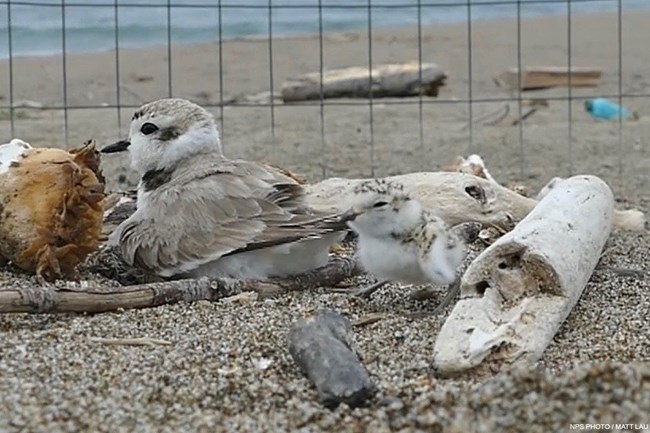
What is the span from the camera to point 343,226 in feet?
15.0

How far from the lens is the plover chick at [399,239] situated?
4414mm

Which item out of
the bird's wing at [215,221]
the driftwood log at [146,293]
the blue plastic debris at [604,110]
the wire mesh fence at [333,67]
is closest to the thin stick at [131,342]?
the driftwood log at [146,293]

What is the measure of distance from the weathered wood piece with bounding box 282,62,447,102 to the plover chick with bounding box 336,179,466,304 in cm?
708

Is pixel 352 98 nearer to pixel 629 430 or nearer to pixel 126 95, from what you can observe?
pixel 126 95

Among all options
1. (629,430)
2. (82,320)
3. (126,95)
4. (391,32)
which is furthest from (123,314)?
(391,32)

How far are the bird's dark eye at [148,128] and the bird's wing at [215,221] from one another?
0.90 feet

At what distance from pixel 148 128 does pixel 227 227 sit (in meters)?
0.65

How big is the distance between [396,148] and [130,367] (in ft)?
22.5

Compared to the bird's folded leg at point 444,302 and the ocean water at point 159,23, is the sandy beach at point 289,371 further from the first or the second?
the ocean water at point 159,23

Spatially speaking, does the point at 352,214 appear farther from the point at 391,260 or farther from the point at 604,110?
the point at 604,110

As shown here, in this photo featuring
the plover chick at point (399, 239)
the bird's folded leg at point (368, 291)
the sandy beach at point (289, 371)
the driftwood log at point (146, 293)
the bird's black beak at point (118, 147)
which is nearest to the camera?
the sandy beach at point (289, 371)

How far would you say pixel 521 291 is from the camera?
12.8ft

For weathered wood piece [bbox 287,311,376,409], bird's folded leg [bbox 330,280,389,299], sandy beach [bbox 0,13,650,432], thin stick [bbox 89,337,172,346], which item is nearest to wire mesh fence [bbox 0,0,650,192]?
sandy beach [bbox 0,13,650,432]

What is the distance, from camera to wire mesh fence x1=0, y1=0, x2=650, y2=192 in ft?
29.9
